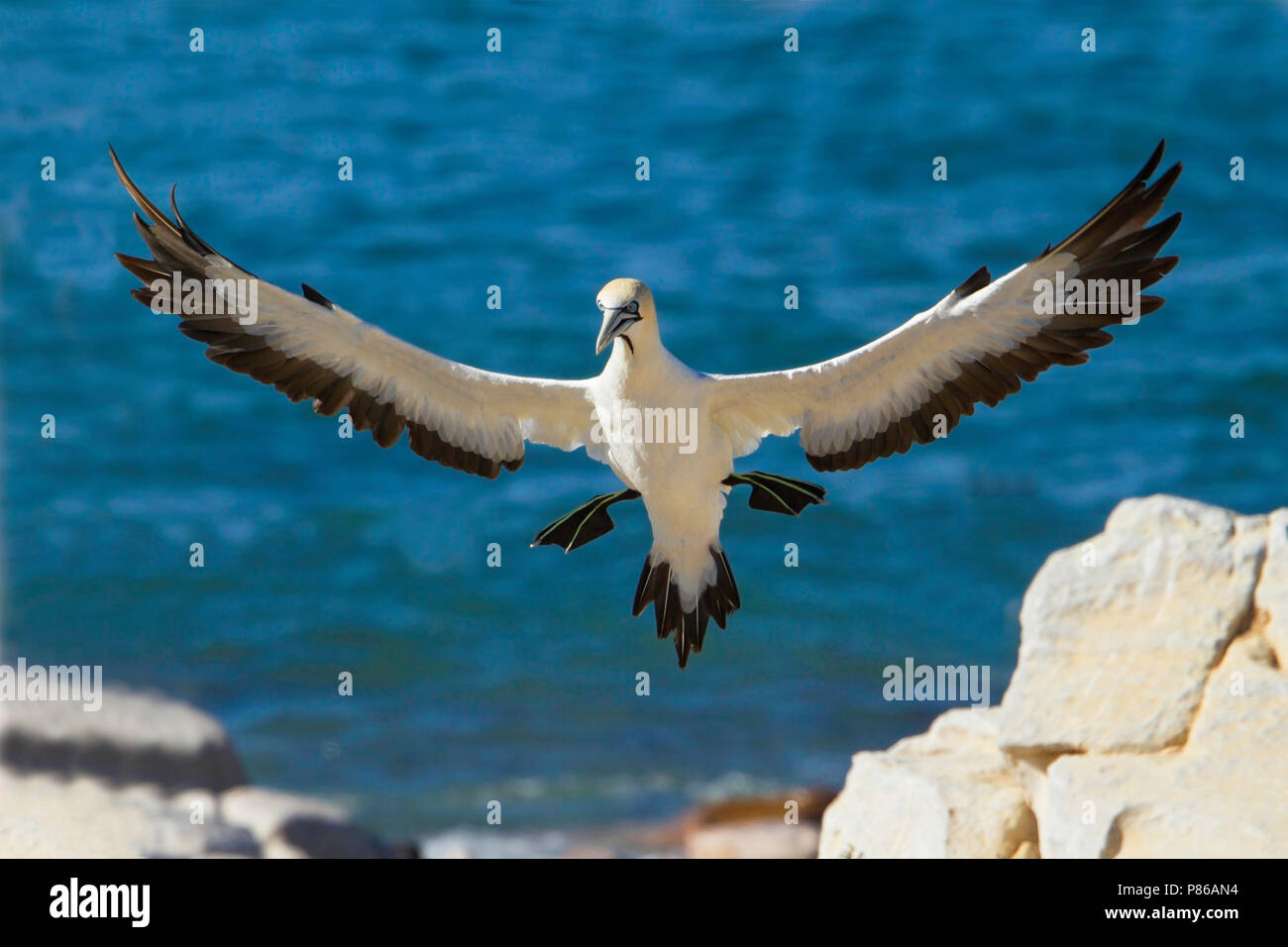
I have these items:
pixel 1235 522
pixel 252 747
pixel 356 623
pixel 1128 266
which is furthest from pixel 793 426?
pixel 356 623

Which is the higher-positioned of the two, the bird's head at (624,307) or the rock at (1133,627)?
the bird's head at (624,307)

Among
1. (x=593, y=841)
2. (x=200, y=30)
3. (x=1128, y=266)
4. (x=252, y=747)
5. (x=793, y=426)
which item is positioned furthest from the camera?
(x=200, y=30)

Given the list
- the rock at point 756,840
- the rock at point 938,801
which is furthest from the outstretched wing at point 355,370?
the rock at point 756,840

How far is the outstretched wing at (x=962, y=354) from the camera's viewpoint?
25.7 feet

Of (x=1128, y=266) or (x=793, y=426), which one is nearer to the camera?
(x=1128, y=266)

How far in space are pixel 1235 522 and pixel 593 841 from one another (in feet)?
24.8

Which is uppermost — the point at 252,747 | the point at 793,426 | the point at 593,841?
the point at 793,426

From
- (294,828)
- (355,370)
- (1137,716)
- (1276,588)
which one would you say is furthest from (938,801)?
(294,828)

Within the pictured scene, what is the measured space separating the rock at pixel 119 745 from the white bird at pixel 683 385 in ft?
16.1

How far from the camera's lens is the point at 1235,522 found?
8.80 m

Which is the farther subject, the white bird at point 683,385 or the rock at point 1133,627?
the rock at point 1133,627

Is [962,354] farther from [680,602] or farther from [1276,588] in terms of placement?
[1276,588]

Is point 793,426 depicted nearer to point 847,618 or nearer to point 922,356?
point 922,356

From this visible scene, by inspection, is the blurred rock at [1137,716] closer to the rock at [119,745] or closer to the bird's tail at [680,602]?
the bird's tail at [680,602]
